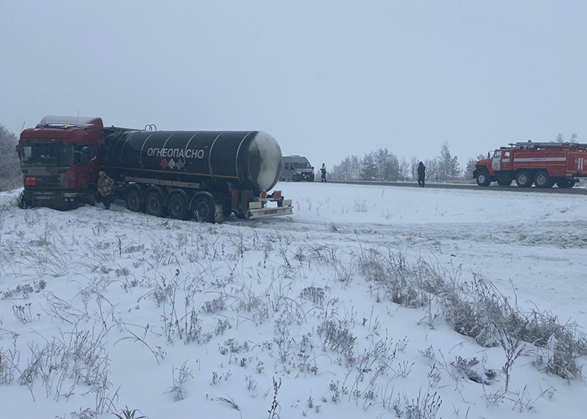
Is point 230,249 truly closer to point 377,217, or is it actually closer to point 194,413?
point 194,413

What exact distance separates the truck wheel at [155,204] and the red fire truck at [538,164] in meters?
24.2

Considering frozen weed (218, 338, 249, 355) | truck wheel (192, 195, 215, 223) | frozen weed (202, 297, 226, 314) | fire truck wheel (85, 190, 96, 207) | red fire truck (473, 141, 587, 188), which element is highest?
red fire truck (473, 141, 587, 188)

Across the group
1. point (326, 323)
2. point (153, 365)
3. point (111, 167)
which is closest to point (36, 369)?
point (153, 365)

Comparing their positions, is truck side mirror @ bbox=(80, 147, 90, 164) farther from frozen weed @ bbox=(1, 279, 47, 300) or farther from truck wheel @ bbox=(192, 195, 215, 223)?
frozen weed @ bbox=(1, 279, 47, 300)

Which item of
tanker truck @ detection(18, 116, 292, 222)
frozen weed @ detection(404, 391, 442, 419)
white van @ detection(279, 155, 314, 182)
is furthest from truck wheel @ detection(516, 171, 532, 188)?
frozen weed @ detection(404, 391, 442, 419)

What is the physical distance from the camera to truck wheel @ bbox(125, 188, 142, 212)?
64.3 ft

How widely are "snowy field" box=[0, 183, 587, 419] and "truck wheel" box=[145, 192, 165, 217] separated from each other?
7965 millimetres

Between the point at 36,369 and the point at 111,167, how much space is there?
16709mm

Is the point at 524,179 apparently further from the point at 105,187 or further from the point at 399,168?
the point at 399,168

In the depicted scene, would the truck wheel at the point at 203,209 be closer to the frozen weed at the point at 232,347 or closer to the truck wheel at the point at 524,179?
the frozen weed at the point at 232,347

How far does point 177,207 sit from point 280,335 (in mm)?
13183

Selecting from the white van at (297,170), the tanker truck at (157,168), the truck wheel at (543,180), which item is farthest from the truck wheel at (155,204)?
the white van at (297,170)

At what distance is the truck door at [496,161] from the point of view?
33778mm

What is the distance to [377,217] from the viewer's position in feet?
61.6
